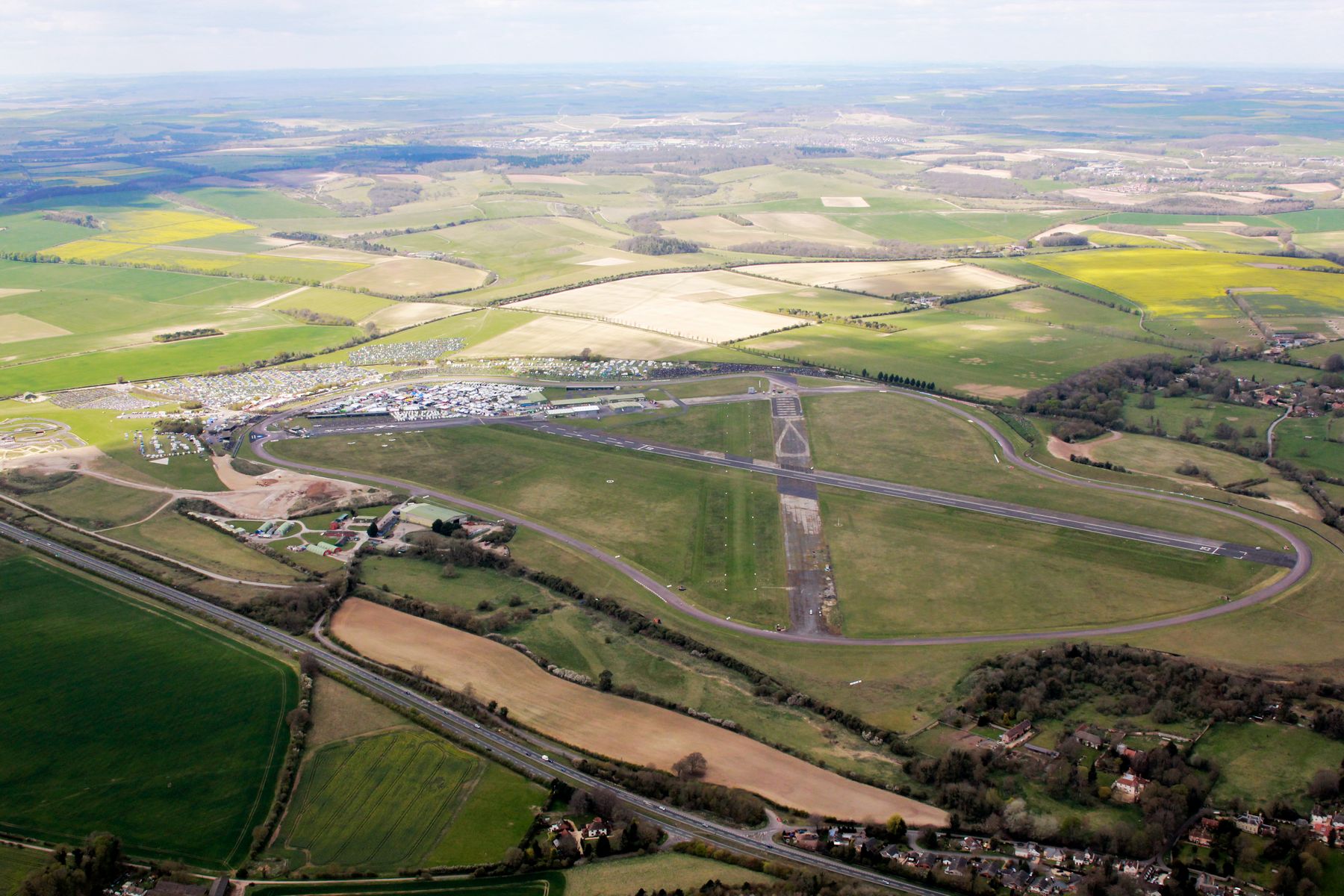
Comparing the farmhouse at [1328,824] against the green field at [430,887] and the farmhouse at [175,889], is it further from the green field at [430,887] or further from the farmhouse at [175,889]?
the farmhouse at [175,889]

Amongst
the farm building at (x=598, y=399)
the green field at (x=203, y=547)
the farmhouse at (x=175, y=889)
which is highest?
the farm building at (x=598, y=399)

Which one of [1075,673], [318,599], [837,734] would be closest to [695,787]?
[837,734]

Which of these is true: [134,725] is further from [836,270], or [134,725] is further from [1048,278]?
[1048,278]

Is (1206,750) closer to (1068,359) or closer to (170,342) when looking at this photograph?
(1068,359)

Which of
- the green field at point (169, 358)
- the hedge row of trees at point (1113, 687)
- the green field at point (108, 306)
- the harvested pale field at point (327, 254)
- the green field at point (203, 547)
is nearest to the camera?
the hedge row of trees at point (1113, 687)

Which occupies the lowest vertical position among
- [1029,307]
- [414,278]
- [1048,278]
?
[1029,307]

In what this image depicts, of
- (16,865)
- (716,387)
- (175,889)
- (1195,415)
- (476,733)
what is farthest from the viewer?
(716,387)

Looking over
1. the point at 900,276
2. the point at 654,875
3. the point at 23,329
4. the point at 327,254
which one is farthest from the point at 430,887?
the point at 327,254

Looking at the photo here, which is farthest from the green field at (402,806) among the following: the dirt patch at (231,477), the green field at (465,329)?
the green field at (465,329)
